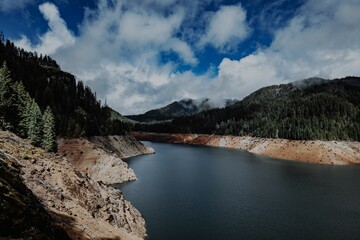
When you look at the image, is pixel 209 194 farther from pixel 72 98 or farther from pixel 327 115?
pixel 327 115

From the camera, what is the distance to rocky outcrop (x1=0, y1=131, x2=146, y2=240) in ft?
109

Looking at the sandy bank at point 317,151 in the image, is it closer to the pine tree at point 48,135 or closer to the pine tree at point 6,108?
the pine tree at point 48,135

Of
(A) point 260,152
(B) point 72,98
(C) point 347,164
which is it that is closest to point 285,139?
(A) point 260,152

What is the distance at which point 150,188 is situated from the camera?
71.2m

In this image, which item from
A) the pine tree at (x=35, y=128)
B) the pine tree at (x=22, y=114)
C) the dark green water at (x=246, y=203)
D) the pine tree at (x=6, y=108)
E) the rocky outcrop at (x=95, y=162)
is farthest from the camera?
the rocky outcrop at (x=95, y=162)

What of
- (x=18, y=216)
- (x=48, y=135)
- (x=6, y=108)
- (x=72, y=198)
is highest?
(x=6, y=108)

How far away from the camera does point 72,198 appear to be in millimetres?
39094

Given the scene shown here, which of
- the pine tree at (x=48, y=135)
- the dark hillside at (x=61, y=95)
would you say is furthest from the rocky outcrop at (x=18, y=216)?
the dark hillside at (x=61, y=95)

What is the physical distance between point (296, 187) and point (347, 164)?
55340 mm

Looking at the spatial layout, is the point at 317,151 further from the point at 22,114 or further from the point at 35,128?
the point at 22,114

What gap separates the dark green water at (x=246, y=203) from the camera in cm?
4531

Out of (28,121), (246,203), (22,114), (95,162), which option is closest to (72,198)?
(246,203)

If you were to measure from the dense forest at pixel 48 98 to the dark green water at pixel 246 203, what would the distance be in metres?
25.3

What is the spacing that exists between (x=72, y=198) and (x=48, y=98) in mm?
95546
